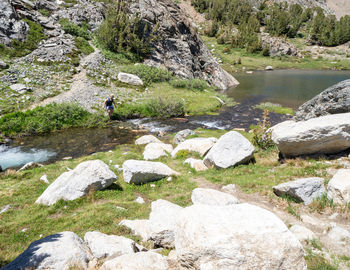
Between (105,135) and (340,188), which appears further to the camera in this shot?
(105,135)

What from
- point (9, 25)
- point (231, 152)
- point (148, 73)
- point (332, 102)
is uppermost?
point (9, 25)

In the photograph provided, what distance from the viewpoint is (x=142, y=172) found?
14.7m

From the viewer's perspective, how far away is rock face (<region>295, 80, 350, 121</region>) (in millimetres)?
16500

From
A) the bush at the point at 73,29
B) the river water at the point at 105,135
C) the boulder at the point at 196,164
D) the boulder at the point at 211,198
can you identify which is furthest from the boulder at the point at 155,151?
the bush at the point at 73,29

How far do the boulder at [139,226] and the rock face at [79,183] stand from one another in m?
3.99

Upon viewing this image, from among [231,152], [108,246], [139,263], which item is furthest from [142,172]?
[139,263]

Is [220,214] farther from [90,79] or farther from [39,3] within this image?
[39,3]

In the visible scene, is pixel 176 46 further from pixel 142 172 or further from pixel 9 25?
pixel 142 172

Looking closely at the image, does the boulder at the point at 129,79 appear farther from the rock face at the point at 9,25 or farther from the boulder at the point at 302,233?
the boulder at the point at 302,233

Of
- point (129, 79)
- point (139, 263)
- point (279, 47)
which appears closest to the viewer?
point (139, 263)

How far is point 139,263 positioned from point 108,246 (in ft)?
6.95

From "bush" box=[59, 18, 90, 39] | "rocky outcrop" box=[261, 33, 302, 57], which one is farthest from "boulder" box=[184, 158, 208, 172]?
"rocky outcrop" box=[261, 33, 302, 57]

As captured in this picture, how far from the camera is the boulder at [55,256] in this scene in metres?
6.76

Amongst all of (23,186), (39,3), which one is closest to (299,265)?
(23,186)
